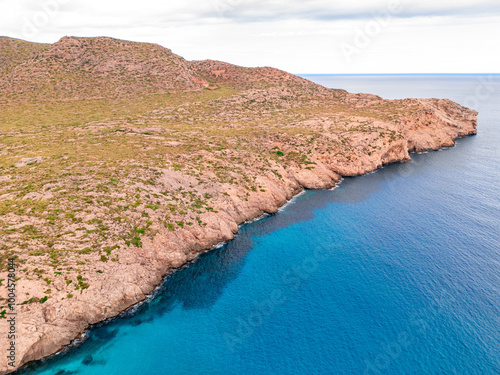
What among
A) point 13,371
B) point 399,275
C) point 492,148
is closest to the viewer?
point 13,371

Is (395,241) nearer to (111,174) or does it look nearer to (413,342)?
(413,342)

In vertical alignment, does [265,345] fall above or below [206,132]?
below

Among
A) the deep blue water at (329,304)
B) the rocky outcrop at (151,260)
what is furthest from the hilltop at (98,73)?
the deep blue water at (329,304)

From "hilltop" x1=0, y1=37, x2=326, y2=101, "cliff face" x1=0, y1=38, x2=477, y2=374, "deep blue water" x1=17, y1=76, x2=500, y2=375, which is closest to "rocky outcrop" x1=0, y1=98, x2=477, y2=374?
"cliff face" x1=0, y1=38, x2=477, y2=374

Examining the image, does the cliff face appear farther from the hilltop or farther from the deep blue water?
the deep blue water

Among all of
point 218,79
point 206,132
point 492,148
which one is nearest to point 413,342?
point 206,132
